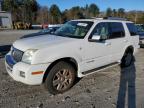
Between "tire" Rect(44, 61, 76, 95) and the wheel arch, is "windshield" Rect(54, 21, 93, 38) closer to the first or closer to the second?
the wheel arch

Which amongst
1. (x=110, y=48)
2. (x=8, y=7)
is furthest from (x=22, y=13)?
(x=110, y=48)

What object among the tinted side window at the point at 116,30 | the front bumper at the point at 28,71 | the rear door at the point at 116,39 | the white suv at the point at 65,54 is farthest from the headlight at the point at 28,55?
the tinted side window at the point at 116,30

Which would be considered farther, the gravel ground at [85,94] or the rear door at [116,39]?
the rear door at [116,39]

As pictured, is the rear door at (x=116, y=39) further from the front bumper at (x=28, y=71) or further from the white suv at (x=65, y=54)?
the front bumper at (x=28, y=71)

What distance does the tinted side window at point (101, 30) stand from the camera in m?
5.99

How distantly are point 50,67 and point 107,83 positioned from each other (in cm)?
204

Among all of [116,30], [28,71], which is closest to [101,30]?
[116,30]

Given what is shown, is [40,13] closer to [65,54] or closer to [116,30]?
[116,30]

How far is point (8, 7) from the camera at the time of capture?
6875 cm

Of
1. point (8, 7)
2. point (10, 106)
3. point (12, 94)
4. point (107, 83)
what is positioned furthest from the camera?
point (8, 7)

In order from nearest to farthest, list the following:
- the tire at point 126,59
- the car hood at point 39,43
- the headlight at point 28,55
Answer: the headlight at point 28,55, the car hood at point 39,43, the tire at point 126,59

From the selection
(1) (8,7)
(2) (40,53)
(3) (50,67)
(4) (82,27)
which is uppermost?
(1) (8,7)

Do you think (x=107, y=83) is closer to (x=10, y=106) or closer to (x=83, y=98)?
(x=83, y=98)

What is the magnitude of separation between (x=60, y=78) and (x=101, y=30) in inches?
79.5
